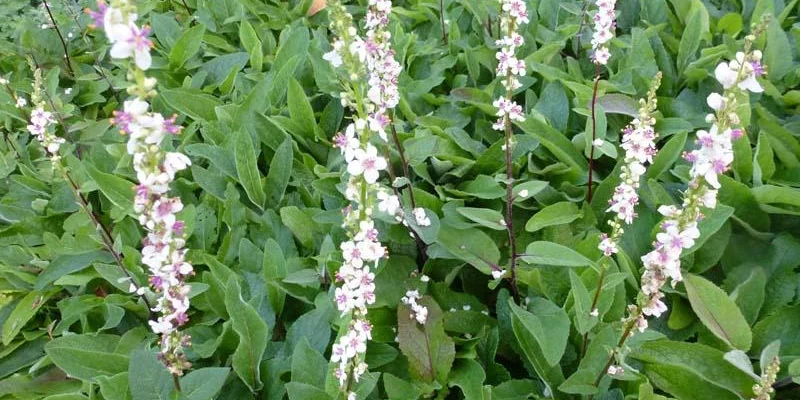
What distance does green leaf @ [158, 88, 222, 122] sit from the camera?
3861 mm

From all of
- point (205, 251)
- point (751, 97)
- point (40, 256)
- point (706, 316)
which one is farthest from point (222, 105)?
point (751, 97)

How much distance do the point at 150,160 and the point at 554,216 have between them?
1918 millimetres

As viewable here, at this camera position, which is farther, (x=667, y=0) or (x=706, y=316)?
(x=667, y=0)

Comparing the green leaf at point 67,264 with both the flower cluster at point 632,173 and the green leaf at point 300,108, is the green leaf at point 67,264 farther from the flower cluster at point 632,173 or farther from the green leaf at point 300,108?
the flower cluster at point 632,173

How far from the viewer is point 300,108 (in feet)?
12.2

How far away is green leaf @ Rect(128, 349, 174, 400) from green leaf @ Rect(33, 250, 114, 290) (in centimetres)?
102

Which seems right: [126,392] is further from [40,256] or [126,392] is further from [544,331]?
[544,331]

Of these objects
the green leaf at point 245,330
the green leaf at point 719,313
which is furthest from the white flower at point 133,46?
the green leaf at point 719,313

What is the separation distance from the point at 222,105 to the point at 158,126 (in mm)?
2334

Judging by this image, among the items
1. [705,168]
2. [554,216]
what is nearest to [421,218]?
[554,216]

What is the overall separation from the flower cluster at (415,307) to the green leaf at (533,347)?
36cm

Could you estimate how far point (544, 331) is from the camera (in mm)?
2574

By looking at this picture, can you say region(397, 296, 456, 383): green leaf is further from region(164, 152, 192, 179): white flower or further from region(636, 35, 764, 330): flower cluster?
region(164, 152, 192, 179): white flower

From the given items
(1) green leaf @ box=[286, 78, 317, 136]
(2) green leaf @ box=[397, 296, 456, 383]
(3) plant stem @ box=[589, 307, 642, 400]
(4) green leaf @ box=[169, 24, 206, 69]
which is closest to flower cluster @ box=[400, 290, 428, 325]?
(2) green leaf @ box=[397, 296, 456, 383]
